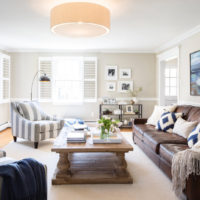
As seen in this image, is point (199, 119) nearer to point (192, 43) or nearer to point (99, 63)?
point (192, 43)

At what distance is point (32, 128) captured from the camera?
4.30 m

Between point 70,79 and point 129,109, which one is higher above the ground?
point 70,79

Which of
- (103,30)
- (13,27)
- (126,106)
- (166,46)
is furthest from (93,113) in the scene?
(103,30)

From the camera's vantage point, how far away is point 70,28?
320cm

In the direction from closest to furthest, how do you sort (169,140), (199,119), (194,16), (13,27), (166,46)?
(169,140) → (199,119) → (194,16) → (13,27) → (166,46)

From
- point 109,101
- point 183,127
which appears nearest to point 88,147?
point 183,127

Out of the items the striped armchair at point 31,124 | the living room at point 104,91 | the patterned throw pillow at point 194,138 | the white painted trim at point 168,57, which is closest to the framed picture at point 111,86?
the living room at point 104,91

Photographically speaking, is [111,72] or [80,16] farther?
[111,72]

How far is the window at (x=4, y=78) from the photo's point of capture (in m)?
6.10

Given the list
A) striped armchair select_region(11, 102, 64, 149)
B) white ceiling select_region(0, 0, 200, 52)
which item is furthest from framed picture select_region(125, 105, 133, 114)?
striped armchair select_region(11, 102, 64, 149)

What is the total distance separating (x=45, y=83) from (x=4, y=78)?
1162 millimetres

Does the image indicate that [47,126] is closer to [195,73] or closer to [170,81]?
[195,73]

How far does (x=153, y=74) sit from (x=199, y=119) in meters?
3.59

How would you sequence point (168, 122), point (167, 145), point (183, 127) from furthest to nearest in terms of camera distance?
1. point (168, 122)
2. point (183, 127)
3. point (167, 145)
